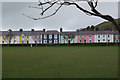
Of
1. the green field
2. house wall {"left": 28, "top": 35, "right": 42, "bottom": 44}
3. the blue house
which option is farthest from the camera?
house wall {"left": 28, "top": 35, "right": 42, "bottom": 44}

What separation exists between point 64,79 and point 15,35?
78.5 meters

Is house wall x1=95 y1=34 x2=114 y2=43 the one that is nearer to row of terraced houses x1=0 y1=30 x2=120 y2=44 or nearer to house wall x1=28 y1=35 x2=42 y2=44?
row of terraced houses x1=0 y1=30 x2=120 y2=44

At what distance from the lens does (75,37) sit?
270ft

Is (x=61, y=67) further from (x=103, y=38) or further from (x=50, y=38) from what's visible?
(x=103, y=38)

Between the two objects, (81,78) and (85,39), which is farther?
(85,39)

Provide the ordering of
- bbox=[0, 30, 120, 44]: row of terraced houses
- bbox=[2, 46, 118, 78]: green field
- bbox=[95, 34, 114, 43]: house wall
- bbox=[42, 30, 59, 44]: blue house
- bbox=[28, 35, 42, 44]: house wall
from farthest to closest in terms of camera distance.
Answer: bbox=[28, 35, 42, 44]: house wall, bbox=[42, 30, 59, 44]: blue house, bbox=[0, 30, 120, 44]: row of terraced houses, bbox=[95, 34, 114, 43]: house wall, bbox=[2, 46, 118, 78]: green field

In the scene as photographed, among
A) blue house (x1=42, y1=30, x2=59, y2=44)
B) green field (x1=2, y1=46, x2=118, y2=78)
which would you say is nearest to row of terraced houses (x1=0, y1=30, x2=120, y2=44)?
blue house (x1=42, y1=30, x2=59, y2=44)

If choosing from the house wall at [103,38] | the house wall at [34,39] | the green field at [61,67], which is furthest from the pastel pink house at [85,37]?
the green field at [61,67]

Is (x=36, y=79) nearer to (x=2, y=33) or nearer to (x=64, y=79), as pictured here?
(x=64, y=79)

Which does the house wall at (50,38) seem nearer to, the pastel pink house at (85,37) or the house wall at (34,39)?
the house wall at (34,39)

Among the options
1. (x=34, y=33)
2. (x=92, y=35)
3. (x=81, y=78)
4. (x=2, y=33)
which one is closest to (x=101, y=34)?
(x=92, y=35)

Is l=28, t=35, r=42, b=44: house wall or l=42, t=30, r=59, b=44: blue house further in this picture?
l=28, t=35, r=42, b=44: house wall

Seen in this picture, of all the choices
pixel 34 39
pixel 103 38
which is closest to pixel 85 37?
pixel 103 38

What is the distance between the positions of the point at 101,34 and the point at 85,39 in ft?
22.4
